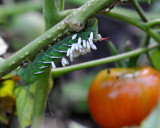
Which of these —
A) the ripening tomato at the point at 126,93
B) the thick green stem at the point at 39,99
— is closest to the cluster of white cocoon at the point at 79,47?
the thick green stem at the point at 39,99

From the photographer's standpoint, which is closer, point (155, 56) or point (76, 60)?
point (155, 56)

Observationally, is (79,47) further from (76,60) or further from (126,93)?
(76,60)

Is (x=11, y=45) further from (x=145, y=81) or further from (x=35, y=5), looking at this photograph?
(x=145, y=81)

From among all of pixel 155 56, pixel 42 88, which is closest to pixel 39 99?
pixel 42 88

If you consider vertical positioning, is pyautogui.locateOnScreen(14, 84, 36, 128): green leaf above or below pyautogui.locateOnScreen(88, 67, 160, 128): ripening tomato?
above

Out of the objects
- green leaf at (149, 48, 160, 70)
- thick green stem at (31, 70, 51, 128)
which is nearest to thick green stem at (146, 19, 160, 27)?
green leaf at (149, 48, 160, 70)

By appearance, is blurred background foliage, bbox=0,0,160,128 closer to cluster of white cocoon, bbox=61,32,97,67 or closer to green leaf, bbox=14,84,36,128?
green leaf, bbox=14,84,36,128

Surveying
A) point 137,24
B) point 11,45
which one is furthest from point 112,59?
point 11,45
